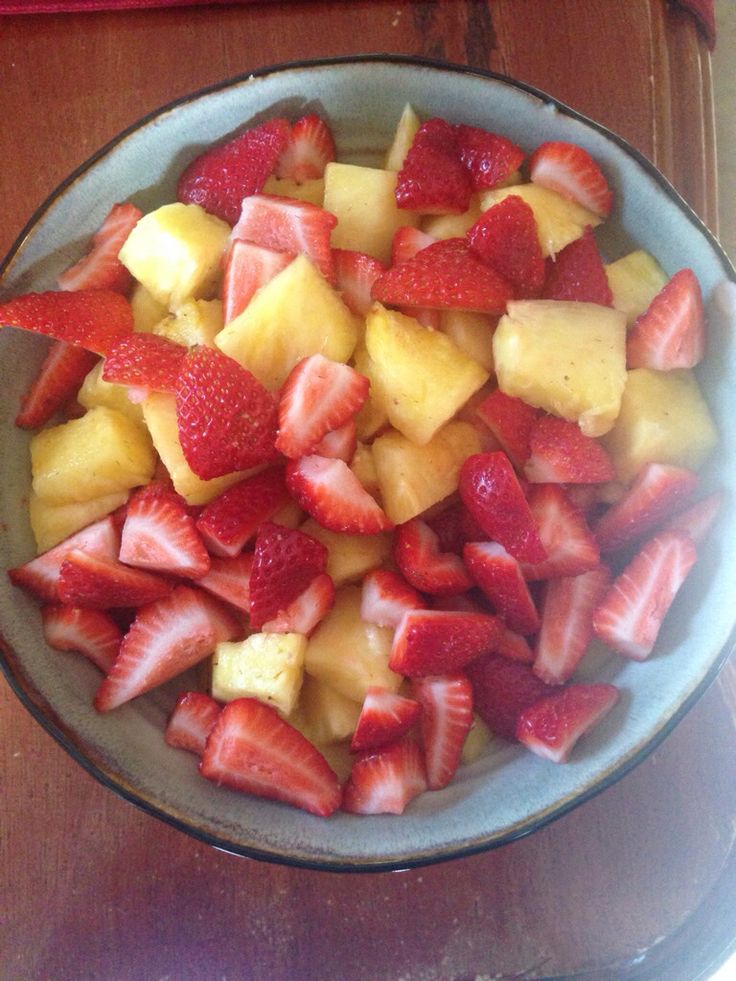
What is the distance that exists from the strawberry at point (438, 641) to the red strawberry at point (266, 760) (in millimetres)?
131

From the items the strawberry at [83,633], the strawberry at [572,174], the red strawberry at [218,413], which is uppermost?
the strawberry at [572,174]

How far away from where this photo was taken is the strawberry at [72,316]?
2.86 ft

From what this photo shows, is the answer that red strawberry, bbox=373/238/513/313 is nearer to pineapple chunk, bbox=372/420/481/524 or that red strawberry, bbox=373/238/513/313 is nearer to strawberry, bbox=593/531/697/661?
pineapple chunk, bbox=372/420/481/524

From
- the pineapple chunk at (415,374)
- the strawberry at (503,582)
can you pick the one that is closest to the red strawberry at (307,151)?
the pineapple chunk at (415,374)

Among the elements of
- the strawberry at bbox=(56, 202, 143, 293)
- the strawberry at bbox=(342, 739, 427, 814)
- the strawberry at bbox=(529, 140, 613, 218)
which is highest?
the strawberry at bbox=(529, 140, 613, 218)

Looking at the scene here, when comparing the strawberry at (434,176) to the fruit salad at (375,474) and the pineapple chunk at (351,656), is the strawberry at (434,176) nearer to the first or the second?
the fruit salad at (375,474)

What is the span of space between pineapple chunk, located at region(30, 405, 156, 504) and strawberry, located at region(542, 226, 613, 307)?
49cm

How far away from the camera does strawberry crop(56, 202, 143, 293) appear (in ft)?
3.07

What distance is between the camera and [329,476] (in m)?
0.82

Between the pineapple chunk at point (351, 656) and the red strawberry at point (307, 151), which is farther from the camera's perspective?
the red strawberry at point (307, 151)

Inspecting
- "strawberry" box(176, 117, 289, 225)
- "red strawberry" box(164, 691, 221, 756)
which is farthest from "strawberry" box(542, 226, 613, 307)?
"red strawberry" box(164, 691, 221, 756)

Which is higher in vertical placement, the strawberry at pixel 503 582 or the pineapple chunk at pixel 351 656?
the strawberry at pixel 503 582

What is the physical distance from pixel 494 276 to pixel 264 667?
0.49 meters

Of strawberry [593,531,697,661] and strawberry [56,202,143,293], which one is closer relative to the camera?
strawberry [593,531,697,661]
